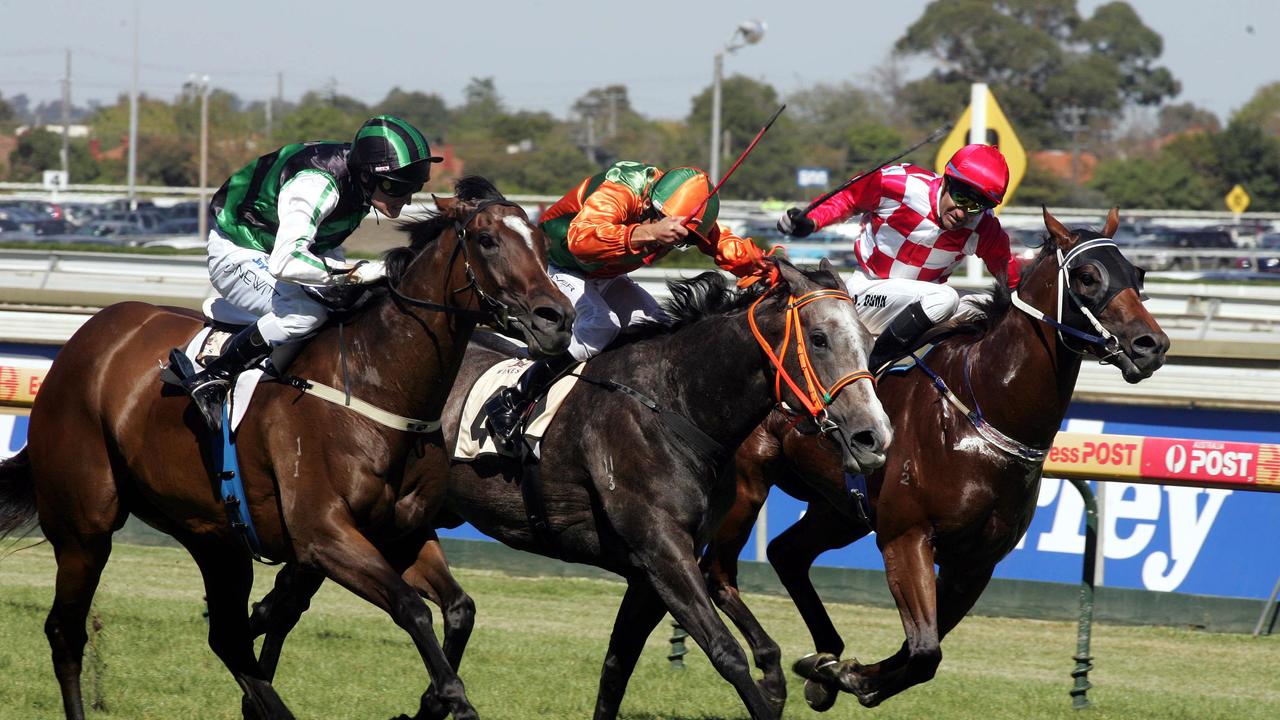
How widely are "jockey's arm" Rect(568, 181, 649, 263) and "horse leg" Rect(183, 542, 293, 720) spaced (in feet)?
4.70

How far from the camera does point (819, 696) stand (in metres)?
5.31

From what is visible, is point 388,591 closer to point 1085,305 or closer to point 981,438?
point 981,438

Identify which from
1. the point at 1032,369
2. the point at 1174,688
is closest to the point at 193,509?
the point at 1032,369

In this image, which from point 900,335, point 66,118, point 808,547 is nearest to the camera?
point 900,335

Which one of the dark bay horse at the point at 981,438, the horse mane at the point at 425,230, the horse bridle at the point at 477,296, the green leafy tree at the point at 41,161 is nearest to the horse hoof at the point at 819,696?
the dark bay horse at the point at 981,438

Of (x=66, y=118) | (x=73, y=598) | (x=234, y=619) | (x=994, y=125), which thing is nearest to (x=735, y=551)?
(x=234, y=619)

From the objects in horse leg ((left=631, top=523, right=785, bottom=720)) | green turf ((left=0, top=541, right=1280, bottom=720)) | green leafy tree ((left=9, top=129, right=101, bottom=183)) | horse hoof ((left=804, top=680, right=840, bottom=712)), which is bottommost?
green turf ((left=0, top=541, right=1280, bottom=720))

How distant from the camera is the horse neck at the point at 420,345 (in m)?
4.34

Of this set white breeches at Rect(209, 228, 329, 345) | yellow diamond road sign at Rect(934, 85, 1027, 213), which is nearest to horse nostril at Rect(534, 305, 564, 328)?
white breeches at Rect(209, 228, 329, 345)

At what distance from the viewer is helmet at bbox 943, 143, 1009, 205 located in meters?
5.40

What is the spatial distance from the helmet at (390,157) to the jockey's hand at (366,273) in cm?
22

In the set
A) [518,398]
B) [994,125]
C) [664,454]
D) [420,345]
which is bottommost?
[664,454]

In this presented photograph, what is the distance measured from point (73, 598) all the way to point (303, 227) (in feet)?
5.06

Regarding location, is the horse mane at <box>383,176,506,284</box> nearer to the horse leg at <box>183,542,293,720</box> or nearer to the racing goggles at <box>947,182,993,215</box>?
the horse leg at <box>183,542,293,720</box>
